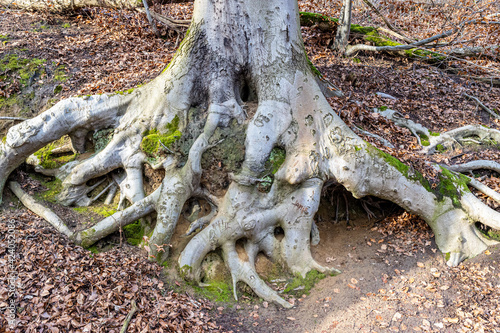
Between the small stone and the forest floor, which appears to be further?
the small stone

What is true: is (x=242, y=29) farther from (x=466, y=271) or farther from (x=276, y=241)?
(x=466, y=271)

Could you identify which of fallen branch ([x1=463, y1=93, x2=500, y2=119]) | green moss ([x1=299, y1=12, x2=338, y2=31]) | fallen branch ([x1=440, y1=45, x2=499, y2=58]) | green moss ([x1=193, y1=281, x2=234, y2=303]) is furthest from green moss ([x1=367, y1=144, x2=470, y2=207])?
green moss ([x1=299, y1=12, x2=338, y2=31])

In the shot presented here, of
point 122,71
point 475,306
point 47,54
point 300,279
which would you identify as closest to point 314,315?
point 300,279

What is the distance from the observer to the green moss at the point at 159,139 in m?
5.17

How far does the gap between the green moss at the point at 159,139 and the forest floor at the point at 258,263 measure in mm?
1258

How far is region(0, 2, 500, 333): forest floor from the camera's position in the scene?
377 cm

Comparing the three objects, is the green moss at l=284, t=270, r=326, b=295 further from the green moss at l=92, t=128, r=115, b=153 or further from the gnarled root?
the green moss at l=92, t=128, r=115, b=153

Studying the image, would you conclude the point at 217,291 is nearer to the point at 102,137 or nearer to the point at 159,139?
the point at 159,139

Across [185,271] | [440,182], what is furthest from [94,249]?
[440,182]

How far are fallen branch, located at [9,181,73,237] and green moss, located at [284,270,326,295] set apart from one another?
10.7 feet

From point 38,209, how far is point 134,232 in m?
1.45

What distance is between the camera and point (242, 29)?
17.7 ft

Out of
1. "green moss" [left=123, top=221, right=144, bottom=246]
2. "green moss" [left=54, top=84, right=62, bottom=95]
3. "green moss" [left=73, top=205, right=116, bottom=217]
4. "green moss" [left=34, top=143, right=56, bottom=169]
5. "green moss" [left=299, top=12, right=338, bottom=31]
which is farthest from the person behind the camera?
"green moss" [left=299, top=12, right=338, bottom=31]

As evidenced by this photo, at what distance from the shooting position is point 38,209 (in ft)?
16.6
